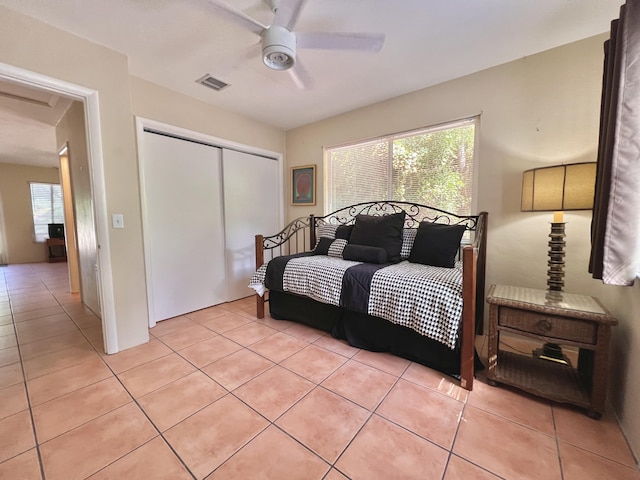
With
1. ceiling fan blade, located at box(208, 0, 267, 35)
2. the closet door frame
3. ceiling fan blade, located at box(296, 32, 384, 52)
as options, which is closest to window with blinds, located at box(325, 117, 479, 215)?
the closet door frame

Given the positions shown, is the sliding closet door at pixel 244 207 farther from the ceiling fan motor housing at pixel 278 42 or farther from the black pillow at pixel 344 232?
the ceiling fan motor housing at pixel 278 42

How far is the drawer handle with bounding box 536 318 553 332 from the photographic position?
139cm

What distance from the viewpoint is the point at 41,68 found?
1.65 metres

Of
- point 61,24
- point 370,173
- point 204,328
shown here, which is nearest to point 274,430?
point 204,328

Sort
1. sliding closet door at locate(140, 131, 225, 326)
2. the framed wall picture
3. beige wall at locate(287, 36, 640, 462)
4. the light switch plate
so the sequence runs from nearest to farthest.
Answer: beige wall at locate(287, 36, 640, 462)
the light switch plate
sliding closet door at locate(140, 131, 225, 326)
the framed wall picture

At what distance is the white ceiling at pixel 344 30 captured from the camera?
153 centimetres

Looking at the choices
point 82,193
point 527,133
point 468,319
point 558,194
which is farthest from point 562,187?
point 82,193

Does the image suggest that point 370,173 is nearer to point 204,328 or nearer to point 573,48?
point 573,48

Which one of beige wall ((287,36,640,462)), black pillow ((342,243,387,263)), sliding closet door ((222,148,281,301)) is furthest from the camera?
sliding closet door ((222,148,281,301))

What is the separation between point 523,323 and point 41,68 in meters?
3.34

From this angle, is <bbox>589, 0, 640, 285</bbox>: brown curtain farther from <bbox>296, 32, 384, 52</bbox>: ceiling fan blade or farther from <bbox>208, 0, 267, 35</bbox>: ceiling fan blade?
<bbox>208, 0, 267, 35</bbox>: ceiling fan blade

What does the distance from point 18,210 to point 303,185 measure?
7.01 m

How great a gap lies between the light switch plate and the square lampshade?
2.98m

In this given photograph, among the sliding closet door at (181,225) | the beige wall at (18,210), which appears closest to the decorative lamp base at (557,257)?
the sliding closet door at (181,225)
